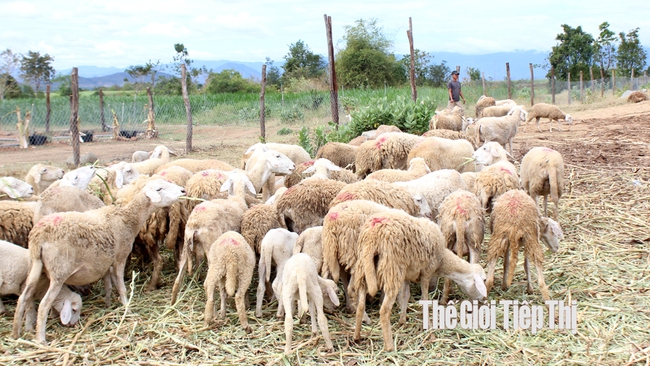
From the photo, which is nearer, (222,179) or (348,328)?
(348,328)

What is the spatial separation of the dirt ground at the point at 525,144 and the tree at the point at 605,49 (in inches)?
1194

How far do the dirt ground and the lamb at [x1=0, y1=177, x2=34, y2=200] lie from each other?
22.2 feet

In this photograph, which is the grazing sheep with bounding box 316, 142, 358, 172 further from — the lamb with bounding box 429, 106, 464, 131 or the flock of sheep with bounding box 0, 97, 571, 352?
the lamb with bounding box 429, 106, 464, 131

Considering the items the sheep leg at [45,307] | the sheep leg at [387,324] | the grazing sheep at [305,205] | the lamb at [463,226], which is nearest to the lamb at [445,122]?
the grazing sheep at [305,205]

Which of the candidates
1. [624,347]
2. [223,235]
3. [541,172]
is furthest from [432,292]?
[541,172]

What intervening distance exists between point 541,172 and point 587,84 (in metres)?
34.6

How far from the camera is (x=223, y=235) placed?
511 cm

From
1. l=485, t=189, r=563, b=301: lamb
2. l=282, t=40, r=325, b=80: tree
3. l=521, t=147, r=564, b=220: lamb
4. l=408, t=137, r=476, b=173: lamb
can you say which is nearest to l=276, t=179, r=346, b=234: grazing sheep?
l=485, t=189, r=563, b=301: lamb

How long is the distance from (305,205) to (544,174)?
325 centimetres

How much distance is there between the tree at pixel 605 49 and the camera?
50.5 m

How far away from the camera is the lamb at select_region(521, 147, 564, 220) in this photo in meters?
7.05

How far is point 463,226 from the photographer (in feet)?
17.3

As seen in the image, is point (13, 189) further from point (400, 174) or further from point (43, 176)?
point (400, 174)

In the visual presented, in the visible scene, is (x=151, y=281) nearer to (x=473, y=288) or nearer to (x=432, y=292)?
(x=432, y=292)
